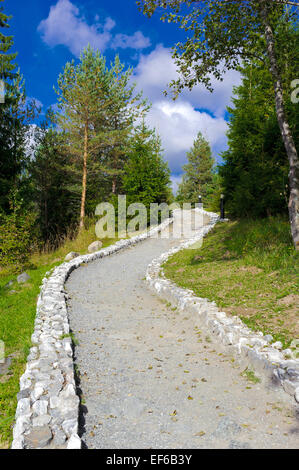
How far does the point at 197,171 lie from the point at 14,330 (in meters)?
43.6

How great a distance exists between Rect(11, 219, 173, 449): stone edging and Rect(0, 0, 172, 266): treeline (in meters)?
11.2

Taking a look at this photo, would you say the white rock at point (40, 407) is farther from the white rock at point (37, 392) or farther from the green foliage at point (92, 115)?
the green foliage at point (92, 115)

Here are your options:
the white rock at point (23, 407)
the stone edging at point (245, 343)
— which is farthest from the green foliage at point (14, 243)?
the white rock at point (23, 407)

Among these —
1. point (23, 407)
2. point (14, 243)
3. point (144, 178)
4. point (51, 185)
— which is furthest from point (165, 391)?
point (51, 185)

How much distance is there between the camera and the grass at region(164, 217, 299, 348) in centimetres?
518

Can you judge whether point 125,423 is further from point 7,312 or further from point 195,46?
point 195,46

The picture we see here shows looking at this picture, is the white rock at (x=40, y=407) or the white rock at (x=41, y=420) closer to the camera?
the white rock at (x=41, y=420)

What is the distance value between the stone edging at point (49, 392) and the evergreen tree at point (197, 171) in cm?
4136

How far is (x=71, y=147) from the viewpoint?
65.2 feet

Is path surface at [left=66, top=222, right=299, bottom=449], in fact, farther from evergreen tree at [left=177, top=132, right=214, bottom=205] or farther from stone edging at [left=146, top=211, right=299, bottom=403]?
evergreen tree at [left=177, top=132, right=214, bottom=205]

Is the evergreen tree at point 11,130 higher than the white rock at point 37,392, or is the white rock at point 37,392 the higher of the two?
the evergreen tree at point 11,130

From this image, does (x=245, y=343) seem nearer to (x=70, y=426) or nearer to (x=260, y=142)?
(x=70, y=426)

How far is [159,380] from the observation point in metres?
3.99

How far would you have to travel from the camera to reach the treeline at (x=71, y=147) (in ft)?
62.2
